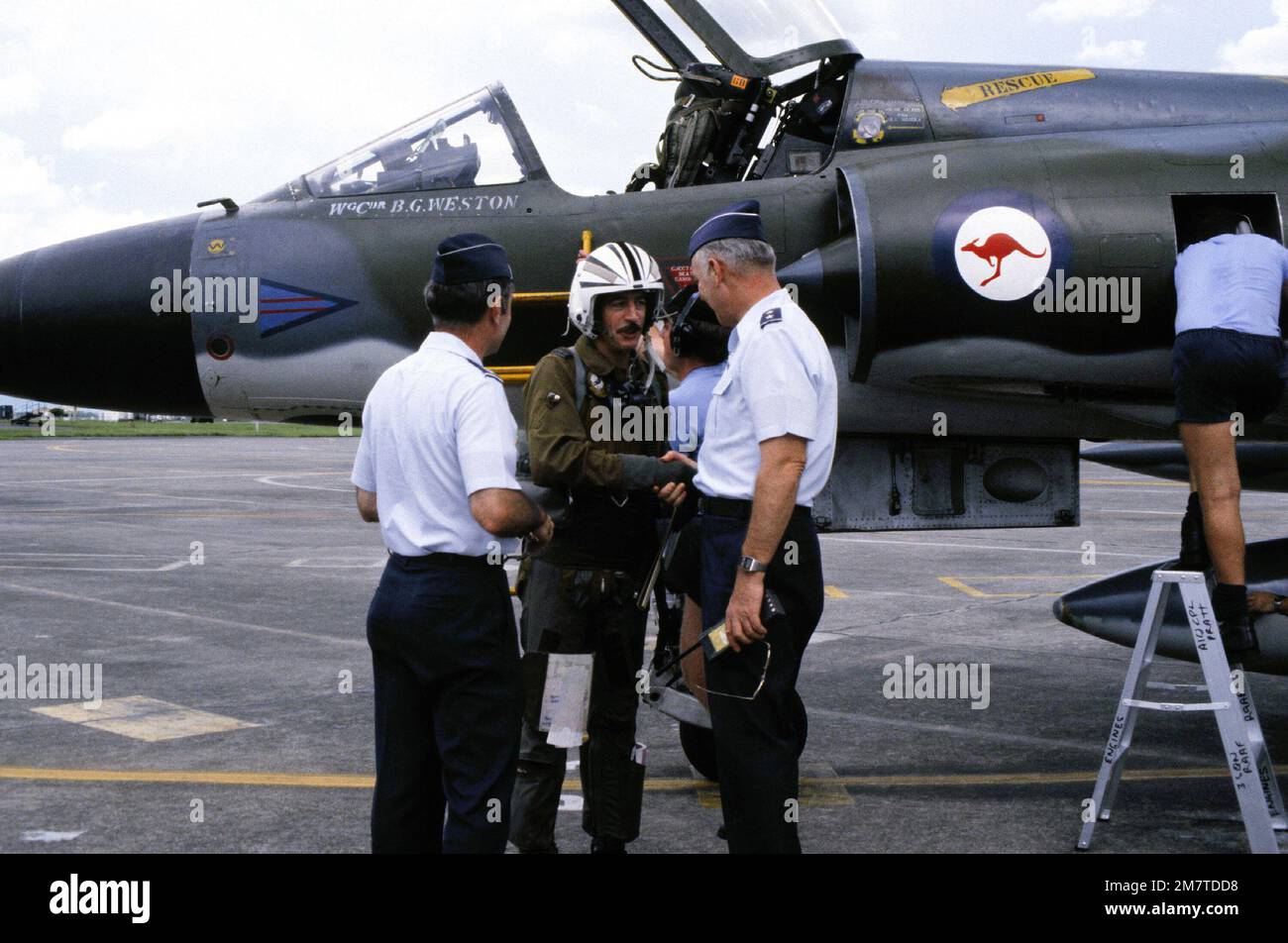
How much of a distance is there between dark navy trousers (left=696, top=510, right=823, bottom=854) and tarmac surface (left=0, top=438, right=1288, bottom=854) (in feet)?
3.35

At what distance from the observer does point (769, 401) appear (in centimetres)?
360

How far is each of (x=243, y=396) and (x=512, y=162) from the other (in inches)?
73.2

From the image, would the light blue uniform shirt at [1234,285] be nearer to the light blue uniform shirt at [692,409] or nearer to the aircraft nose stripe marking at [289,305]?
the light blue uniform shirt at [692,409]

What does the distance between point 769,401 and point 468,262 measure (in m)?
0.92

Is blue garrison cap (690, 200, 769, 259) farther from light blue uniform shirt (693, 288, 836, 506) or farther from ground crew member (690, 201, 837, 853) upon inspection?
light blue uniform shirt (693, 288, 836, 506)

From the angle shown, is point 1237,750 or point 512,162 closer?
point 1237,750

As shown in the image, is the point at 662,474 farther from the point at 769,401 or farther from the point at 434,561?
the point at 434,561

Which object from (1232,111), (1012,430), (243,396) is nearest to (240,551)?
(243,396)

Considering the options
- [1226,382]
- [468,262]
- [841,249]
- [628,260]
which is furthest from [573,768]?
[1226,382]

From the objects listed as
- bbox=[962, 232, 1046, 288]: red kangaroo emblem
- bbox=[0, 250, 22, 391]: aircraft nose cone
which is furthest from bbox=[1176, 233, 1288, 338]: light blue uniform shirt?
bbox=[0, 250, 22, 391]: aircraft nose cone

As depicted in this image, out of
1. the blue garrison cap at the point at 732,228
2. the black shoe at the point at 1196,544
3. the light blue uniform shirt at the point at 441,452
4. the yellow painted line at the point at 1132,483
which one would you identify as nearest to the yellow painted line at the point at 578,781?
the black shoe at the point at 1196,544

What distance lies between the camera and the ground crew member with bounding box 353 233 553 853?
11.1 feet
